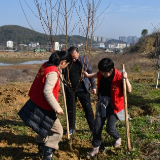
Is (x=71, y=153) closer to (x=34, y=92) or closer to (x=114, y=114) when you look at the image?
(x=114, y=114)

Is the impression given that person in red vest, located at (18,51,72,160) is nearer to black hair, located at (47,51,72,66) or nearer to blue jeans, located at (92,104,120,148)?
black hair, located at (47,51,72,66)

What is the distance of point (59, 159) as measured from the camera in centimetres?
377

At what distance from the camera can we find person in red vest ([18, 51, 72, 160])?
307 centimetres

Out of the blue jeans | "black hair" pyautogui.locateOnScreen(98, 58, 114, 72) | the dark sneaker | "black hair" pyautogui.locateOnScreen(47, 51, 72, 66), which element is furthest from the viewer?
the dark sneaker

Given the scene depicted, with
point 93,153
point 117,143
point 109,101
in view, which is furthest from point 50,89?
point 117,143

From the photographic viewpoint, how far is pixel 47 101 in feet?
10.1

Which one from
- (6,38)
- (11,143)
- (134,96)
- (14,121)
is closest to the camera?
(11,143)

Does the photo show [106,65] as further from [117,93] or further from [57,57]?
[57,57]

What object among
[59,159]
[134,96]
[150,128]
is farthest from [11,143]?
[134,96]

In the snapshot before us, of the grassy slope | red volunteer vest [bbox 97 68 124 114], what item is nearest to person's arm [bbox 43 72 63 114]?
red volunteer vest [bbox 97 68 124 114]

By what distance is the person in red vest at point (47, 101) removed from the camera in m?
3.07

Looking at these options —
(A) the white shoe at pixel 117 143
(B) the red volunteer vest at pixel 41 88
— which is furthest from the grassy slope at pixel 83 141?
(B) the red volunteer vest at pixel 41 88

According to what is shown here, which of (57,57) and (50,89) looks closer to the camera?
(50,89)

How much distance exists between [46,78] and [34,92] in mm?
322
